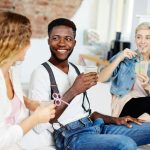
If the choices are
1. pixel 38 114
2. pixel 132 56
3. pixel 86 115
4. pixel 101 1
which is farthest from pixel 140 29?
pixel 101 1

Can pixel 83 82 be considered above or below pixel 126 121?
above

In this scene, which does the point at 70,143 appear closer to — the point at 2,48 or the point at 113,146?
the point at 113,146

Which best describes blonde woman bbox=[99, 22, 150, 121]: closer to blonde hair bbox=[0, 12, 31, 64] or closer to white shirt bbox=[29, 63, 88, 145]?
white shirt bbox=[29, 63, 88, 145]

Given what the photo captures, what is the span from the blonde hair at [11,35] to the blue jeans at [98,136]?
19.0 inches

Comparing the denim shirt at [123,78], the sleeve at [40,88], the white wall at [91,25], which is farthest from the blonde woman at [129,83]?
the white wall at [91,25]

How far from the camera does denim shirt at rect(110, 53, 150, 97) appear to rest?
5.96 ft

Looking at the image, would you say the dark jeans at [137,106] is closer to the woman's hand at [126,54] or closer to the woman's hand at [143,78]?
the woman's hand at [143,78]

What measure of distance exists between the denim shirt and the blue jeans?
0.26 meters

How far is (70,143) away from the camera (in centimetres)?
143

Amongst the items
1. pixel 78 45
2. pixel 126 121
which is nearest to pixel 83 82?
pixel 126 121

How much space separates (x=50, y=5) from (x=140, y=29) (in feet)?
5.94

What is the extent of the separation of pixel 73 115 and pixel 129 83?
1.51 ft

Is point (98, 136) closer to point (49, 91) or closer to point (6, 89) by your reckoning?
point (49, 91)

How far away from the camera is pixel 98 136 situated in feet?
4.69
